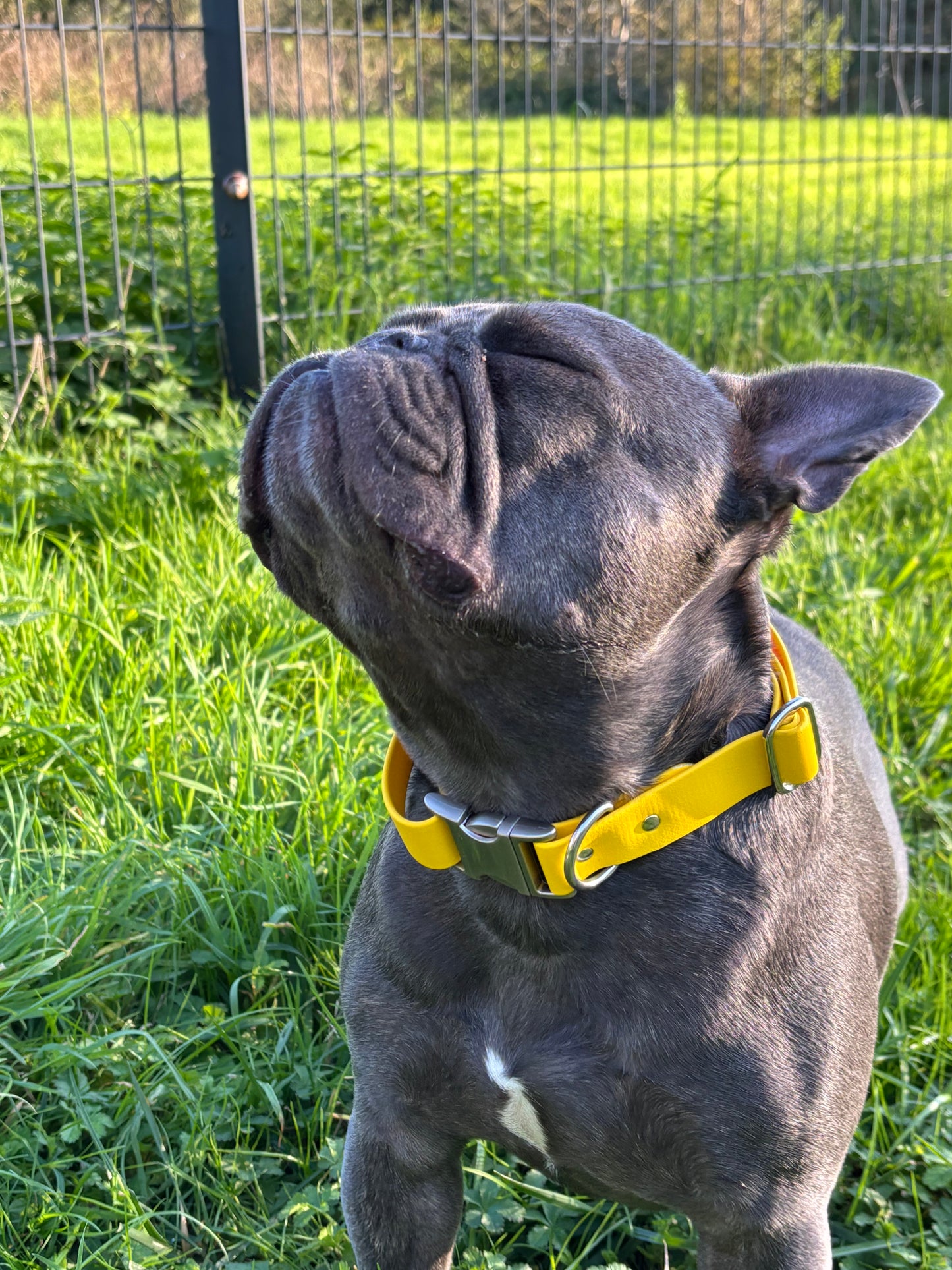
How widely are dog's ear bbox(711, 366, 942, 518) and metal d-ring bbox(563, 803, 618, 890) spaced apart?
1.76 ft

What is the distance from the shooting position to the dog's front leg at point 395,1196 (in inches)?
81.2

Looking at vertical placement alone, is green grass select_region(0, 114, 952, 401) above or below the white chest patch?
above

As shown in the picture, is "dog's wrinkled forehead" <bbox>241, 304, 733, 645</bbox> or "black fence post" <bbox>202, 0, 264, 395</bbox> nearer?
"dog's wrinkled forehead" <bbox>241, 304, 733, 645</bbox>

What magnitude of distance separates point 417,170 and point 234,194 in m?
1.00

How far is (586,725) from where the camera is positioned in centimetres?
187

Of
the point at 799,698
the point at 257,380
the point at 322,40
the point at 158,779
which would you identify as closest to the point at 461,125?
the point at 322,40

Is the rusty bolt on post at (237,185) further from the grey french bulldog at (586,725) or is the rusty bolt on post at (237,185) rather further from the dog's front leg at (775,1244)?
the dog's front leg at (775,1244)

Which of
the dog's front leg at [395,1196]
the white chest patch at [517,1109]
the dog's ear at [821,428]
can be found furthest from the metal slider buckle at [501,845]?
the dog's ear at [821,428]

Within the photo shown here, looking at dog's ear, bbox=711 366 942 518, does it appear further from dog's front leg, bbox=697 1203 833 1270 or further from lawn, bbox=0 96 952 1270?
lawn, bbox=0 96 952 1270

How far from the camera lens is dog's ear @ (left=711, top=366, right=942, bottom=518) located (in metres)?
1.90

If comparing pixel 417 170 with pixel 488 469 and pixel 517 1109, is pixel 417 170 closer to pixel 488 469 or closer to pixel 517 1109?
pixel 488 469

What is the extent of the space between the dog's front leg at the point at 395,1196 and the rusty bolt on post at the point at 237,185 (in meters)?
3.77

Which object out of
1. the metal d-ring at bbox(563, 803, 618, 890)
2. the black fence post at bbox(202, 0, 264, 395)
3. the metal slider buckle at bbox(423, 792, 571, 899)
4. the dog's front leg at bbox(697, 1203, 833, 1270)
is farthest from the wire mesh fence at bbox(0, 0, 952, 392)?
the dog's front leg at bbox(697, 1203, 833, 1270)

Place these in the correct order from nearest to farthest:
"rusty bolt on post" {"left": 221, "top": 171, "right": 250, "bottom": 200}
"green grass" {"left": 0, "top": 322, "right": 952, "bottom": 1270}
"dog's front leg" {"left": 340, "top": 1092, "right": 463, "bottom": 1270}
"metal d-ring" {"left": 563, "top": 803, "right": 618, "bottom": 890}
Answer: "metal d-ring" {"left": 563, "top": 803, "right": 618, "bottom": 890}, "dog's front leg" {"left": 340, "top": 1092, "right": 463, "bottom": 1270}, "green grass" {"left": 0, "top": 322, "right": 952, "bottom": 1270}, "rusty bolt on post" {"left": 221, "top": 171, "right": 250, "bottom": 200}
